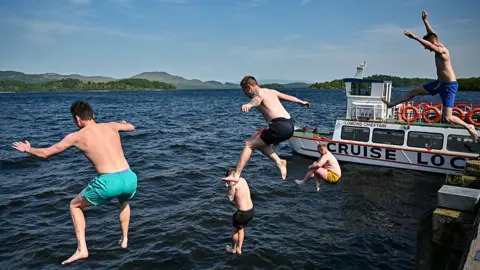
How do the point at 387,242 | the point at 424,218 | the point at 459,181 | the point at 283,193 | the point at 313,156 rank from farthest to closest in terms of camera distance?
the point at 313,156, the point at 283,193, the point at 424,218, the point at 387,242, the point at 459,181

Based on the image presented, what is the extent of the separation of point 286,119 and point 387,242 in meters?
9.06

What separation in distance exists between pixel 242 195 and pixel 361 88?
62.5 feet

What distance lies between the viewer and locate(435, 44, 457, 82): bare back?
24.3 feet

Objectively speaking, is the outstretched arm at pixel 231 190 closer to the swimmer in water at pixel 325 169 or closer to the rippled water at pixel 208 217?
the swimmer in water at pixel 325 169

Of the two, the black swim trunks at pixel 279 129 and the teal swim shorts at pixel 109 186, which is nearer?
the teal swim shorts at pixel 109 186

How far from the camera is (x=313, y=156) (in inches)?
1031

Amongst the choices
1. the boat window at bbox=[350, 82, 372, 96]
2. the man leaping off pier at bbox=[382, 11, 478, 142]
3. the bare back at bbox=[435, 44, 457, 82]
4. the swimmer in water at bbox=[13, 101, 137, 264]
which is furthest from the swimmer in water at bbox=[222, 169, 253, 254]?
the boat window at bbox=[350, 82, 372, 96]

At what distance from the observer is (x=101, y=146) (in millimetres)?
5750

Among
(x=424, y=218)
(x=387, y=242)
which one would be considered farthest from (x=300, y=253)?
(x=424, y=218)

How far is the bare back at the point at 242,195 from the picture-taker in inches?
335

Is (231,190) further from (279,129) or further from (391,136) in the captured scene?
(391,136)

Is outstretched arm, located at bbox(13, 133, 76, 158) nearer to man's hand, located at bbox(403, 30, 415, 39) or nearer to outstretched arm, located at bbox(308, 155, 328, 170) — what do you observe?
outstretched arm, located at bbox(308, 155, 328, 170)

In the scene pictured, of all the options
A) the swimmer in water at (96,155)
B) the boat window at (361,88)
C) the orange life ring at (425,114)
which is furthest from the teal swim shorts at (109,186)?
the boat window at (361,88)

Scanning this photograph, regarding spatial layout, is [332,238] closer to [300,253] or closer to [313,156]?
[300,253]
